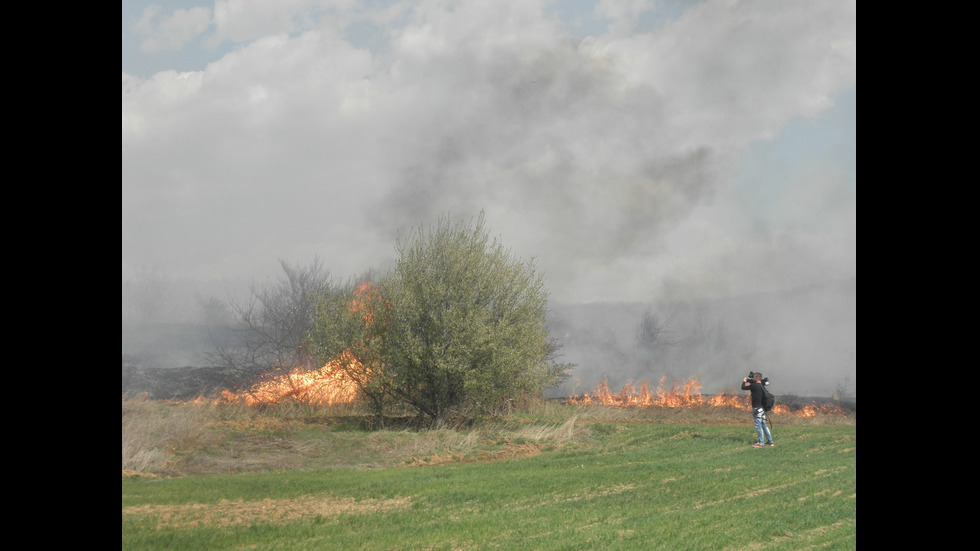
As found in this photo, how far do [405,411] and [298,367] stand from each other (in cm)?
1005

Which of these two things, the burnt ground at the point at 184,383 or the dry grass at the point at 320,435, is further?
the burnt ground at the point at 184,383

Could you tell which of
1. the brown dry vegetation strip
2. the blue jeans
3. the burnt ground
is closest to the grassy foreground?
the brown dry vegetation strip

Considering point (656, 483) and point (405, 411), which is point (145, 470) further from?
point (405, 411)

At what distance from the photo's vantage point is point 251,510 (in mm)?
11133

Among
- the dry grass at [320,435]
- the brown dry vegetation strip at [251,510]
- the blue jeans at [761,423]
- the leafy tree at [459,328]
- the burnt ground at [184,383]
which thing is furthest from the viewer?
the leafy tree at [459,328]

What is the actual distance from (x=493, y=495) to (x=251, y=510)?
4.71 meters

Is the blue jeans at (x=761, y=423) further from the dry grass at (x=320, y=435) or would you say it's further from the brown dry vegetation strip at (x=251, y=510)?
the brown dry vegetation strip at (x=251, y=510)

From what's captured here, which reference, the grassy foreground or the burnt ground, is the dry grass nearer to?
the grassy foreground

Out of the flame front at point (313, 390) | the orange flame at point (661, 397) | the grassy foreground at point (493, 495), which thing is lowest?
the orange flame at point (661, 397)

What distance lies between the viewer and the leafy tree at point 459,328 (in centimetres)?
2602

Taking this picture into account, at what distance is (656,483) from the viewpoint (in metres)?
14.4

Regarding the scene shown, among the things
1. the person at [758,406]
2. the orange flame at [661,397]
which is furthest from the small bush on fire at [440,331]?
the orange flame at [661,397]

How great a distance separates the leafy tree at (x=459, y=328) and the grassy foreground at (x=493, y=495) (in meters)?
4.26
